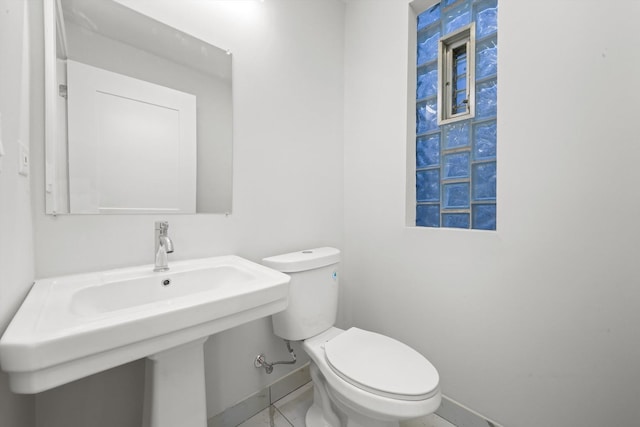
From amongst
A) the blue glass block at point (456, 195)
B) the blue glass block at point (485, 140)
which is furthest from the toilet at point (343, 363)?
the blue glass block at point (485, 140)

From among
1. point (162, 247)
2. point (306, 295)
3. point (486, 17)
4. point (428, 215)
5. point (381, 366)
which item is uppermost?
point (486, 17)

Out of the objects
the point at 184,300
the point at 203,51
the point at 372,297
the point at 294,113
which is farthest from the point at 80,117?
the point at 372,297

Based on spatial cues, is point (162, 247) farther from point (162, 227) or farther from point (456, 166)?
point (456, 166)

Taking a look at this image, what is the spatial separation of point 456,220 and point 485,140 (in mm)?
407

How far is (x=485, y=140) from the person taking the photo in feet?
4.02

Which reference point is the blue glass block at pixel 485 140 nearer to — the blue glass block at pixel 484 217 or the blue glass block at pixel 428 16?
the blue glass block at pixel 484 217

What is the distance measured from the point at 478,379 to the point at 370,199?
1014mm

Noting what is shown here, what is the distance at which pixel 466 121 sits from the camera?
4.22ft

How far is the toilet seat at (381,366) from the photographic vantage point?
0.85 meters

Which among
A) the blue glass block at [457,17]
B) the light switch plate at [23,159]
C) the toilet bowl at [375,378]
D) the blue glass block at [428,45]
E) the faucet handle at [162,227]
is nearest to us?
the light switch plate at [23,159]

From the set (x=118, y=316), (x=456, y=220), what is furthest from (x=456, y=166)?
(x=118, y=316)

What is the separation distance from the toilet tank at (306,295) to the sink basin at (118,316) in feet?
0.77

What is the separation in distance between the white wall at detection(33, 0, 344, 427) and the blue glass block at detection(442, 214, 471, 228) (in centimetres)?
63

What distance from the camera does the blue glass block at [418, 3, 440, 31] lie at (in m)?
1.37
